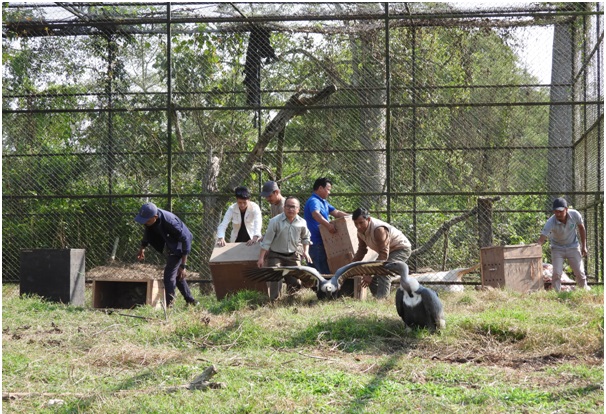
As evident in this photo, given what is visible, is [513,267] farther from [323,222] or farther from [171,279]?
[171,279]

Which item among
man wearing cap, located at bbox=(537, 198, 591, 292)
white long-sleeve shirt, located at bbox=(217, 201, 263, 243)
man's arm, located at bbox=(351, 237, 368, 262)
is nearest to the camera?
man's arm, located at bbox=(351, 237, 368, 262)

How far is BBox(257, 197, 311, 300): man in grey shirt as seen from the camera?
32.4 ft

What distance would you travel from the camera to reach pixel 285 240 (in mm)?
10023

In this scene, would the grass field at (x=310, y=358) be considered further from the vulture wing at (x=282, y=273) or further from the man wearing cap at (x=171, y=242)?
the man wearing cap at (x=171, y=242)

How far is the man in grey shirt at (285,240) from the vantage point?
389 inches

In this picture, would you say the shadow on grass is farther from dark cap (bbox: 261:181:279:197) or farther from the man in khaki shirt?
dark cap (bbox: 261:181:279:197)

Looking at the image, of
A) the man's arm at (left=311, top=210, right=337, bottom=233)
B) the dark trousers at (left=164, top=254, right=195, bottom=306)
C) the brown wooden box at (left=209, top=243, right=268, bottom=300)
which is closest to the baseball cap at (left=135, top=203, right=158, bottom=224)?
the dark trousers at (left=164, top=254, right=195, bottom=306)

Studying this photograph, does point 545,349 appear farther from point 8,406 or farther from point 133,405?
point 8,406

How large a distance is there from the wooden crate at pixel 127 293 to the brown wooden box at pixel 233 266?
85 cm

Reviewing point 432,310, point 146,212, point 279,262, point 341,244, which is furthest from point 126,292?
point 432,310

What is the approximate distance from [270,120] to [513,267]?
5.35 m

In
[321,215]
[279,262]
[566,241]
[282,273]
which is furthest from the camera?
[566,241]

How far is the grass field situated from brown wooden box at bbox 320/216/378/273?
0.81m

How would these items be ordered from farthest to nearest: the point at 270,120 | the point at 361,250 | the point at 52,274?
the point at 270,120, the point at 52,274, the point at 361,250
